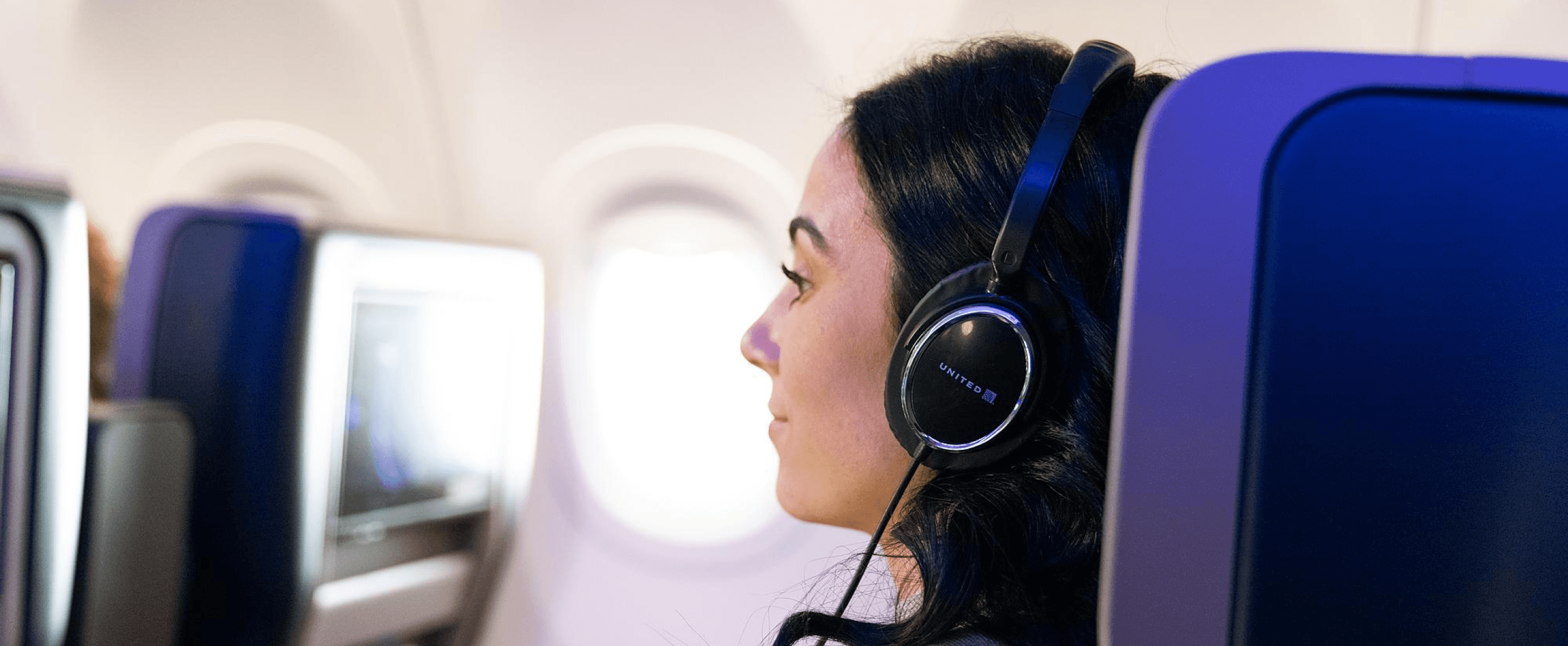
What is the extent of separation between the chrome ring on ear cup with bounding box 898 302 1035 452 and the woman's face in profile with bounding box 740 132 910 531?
0.16m

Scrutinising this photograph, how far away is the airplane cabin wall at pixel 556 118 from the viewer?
212 cm

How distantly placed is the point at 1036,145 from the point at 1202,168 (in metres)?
0.20

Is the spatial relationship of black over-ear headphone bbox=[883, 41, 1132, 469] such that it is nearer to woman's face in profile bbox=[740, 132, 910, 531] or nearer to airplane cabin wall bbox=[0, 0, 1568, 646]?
woman's face in profile bbox=[740, 132, 910, 531]

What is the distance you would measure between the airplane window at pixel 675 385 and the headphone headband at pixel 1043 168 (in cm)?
187

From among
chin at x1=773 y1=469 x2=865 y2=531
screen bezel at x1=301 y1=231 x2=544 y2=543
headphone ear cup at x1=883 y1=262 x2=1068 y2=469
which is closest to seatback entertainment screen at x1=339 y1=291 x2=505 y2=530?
screen bezel at x1=301 y1=231 x2=544 y2=543

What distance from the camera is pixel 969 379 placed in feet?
2.27

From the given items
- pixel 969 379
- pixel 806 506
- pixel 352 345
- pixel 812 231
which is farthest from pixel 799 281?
pixel 352 345

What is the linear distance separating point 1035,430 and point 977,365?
81 mm

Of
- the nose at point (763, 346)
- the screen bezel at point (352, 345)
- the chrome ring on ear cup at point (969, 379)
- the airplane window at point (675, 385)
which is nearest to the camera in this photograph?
the chrome ring on ear cup at point (969, 379)

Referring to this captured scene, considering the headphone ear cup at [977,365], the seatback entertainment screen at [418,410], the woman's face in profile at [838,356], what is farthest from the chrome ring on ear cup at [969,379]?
the seatback entertainment screen at [418,410]

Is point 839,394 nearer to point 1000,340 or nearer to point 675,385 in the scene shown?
point 1000,340

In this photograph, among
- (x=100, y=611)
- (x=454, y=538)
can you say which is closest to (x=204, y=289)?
(x=100, y=611)

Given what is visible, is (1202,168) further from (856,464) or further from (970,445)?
(856,464)

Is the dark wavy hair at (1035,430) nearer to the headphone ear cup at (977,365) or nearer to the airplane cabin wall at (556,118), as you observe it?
the headphone ear cup at (977,365)
